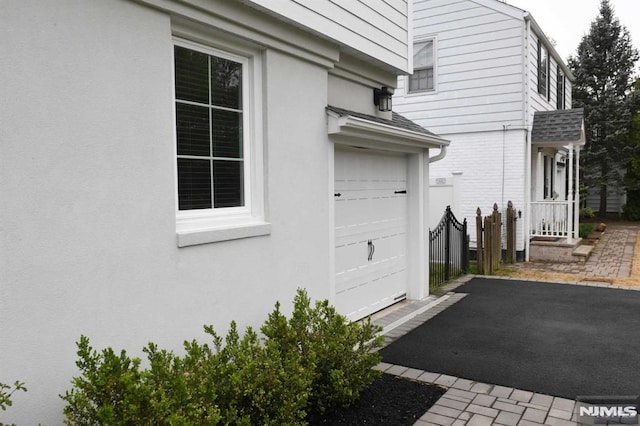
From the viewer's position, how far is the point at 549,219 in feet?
41.5

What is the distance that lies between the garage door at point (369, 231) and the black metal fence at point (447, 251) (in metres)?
1.67

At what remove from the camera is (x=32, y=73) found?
109 inches

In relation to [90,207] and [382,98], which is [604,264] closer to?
[382,98]

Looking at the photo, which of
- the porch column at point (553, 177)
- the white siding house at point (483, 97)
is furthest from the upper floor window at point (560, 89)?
the white siding house at point (483, 97)

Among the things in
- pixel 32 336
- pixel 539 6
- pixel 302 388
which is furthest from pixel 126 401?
pixel 539 6

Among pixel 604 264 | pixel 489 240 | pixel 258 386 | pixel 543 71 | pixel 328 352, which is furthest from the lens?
pixel 543 71

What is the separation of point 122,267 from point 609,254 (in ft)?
42.1

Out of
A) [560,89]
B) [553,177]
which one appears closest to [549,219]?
[553,177]

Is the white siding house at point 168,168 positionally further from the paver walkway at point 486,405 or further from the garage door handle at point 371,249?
the paver walkway at point 486,405

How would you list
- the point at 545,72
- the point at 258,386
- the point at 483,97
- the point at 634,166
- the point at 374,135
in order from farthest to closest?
the point at 634,166
the point at 545,72
the point at 483,97
the point at 374,135
the point at 258,386

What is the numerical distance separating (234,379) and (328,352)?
1026 mm

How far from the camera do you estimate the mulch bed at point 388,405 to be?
3.79 meters

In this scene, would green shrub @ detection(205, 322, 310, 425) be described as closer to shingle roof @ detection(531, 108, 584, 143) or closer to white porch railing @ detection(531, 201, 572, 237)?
white porch railing @ detection(531, 201, 572, 237)

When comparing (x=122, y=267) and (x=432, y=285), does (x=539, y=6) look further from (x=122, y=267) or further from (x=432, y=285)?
(x=122, y=267)
